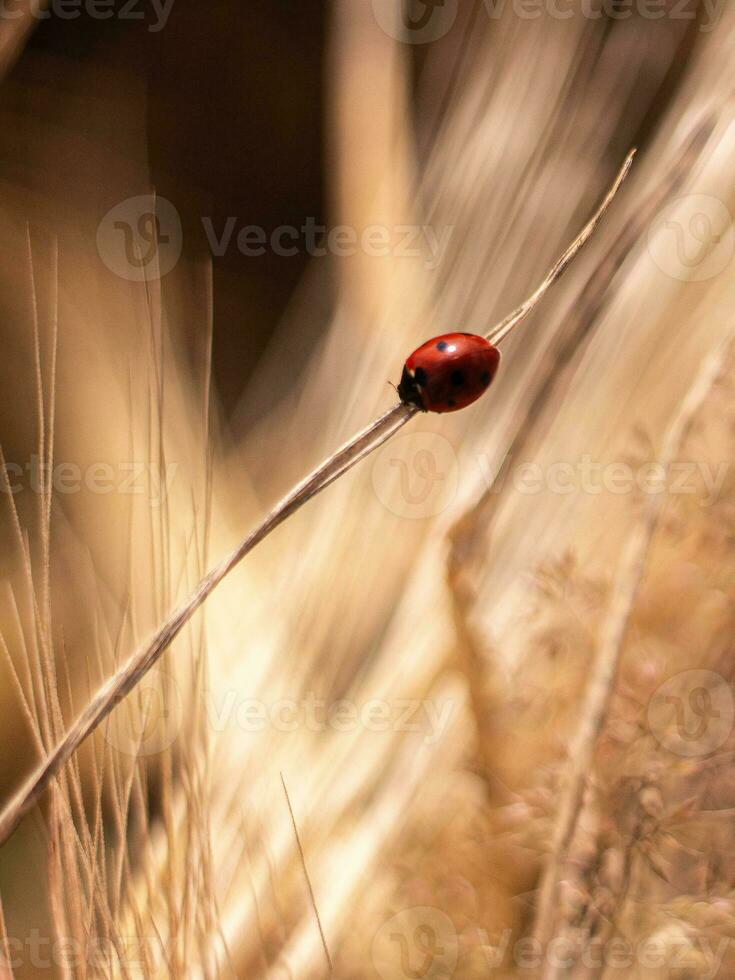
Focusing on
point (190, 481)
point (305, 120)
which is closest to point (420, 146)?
point (305, 120)

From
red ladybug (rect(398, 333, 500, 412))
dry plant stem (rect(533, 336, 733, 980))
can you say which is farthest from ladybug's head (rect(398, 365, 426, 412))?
dry plant stem (rect(533, 336, 733, 980))

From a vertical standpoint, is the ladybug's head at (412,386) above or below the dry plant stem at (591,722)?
above

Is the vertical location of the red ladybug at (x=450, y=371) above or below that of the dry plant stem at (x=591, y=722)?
above

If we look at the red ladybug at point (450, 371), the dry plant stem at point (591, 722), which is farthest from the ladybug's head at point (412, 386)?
the dry plant stem at point (591, 722)

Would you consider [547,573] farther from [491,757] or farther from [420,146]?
[420,146]

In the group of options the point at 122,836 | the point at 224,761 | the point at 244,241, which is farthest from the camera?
the point at 244,241

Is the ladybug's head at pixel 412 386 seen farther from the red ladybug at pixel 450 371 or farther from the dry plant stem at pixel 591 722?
the dry plant stem at pixel 591 722

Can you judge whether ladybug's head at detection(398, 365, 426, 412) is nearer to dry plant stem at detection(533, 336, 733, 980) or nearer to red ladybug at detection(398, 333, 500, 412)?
red ladybug at detection(398, 333, 500, 412)

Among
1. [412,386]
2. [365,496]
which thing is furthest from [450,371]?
[365,496]
